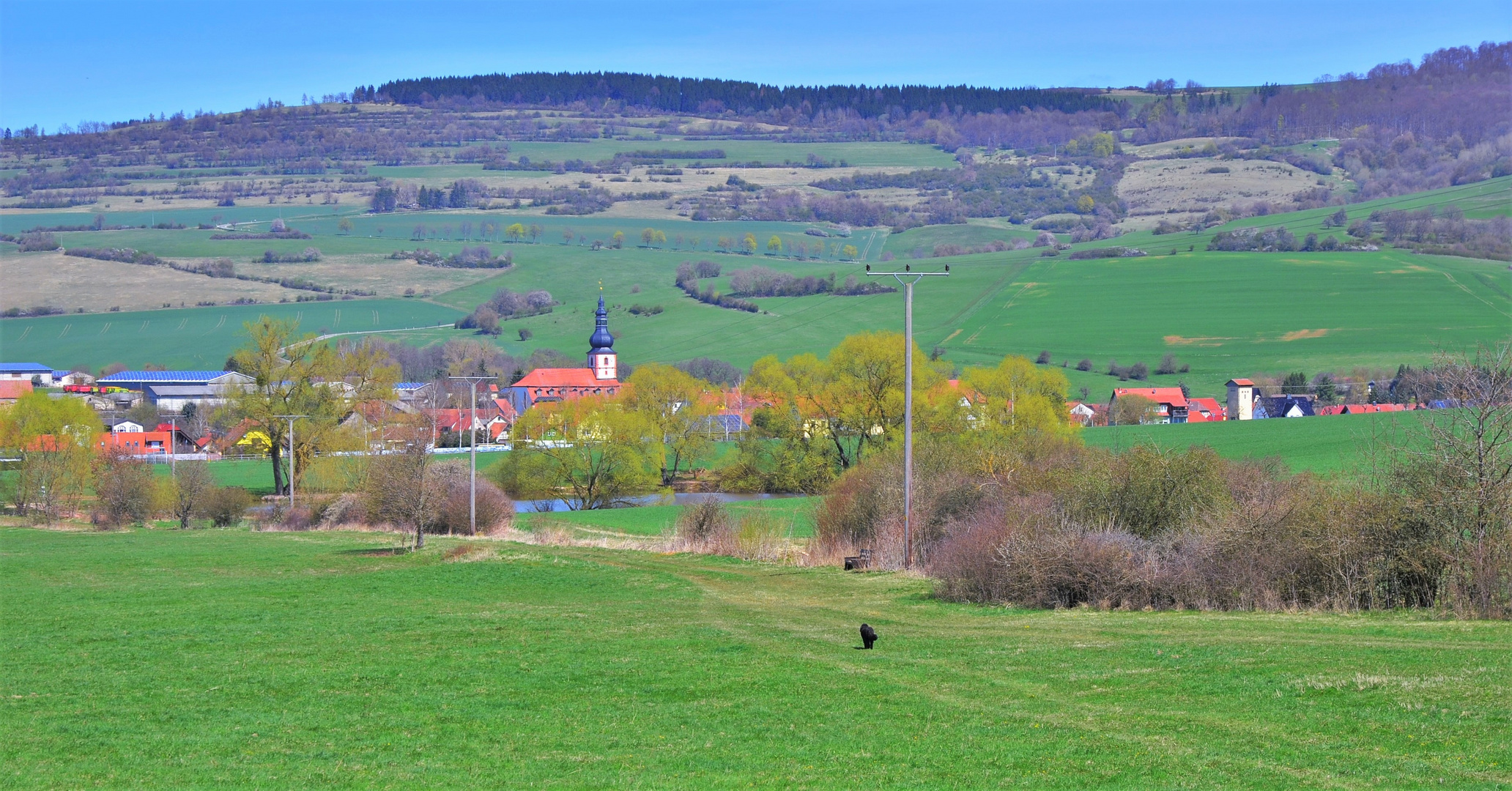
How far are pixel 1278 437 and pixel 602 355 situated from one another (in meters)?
76.0

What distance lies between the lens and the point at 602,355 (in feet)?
408

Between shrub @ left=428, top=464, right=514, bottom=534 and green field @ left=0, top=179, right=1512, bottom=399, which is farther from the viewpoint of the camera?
green field @ left=0, top=179, right=1512, bottom=399

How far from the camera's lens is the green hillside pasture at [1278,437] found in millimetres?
49656

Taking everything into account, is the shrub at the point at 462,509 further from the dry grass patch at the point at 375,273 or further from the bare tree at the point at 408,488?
the dry grass patch at the point at 375,273

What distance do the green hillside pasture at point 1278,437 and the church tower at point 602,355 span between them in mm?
59401

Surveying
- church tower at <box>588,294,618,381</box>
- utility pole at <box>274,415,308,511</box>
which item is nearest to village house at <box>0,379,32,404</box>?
utility pole at <box>274,415,308,511</box>

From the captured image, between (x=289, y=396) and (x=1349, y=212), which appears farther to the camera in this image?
(x=1349, y=212)

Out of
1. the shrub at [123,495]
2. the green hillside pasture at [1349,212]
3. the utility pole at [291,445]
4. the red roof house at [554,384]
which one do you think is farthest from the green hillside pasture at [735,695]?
the green hillside pasture at [1349,212]

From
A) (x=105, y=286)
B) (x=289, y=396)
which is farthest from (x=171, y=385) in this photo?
(x=289, y=396)

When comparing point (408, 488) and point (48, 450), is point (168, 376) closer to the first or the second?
point (48, 450)

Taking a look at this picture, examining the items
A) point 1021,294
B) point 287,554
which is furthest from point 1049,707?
point 1021,294

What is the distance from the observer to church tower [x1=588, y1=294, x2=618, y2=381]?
4892 inches

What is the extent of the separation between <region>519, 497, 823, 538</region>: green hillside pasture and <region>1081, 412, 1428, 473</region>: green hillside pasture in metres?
12.6

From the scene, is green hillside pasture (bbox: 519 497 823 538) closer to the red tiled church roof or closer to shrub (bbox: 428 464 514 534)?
shrub (bbox: 428 464 514 534)
